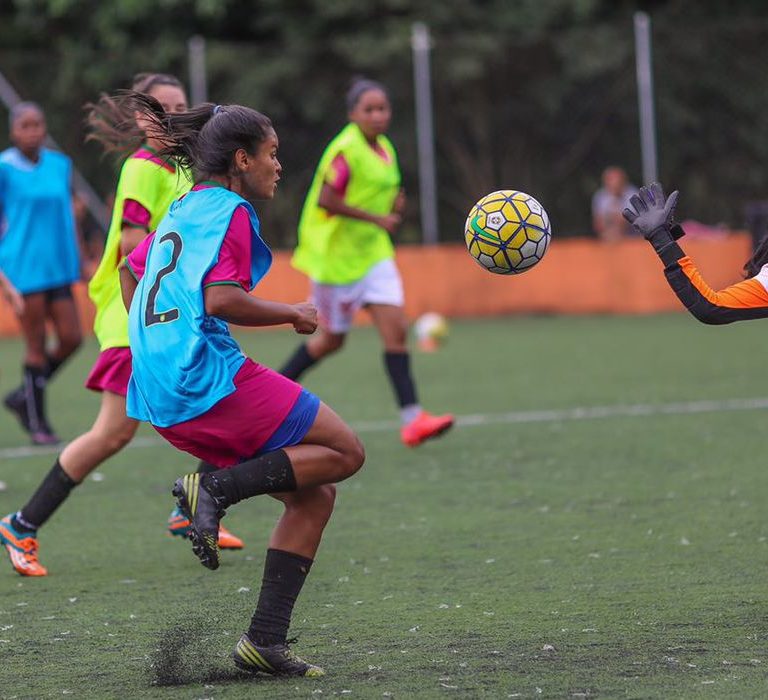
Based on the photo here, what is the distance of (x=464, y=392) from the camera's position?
41.4 feet

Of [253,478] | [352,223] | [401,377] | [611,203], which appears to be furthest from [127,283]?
[611,203]

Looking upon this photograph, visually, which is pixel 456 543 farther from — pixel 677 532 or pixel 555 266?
pixel 555 266

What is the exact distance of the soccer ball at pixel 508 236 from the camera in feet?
19.7

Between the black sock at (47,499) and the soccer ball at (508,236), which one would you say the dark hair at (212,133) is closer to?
the soccer ball at (508,236)

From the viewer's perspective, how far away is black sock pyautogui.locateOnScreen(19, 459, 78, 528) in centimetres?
661

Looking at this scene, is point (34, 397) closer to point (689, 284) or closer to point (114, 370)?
point (114, 370)

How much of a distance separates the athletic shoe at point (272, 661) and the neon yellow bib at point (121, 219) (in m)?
2.09

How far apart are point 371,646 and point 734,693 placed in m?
1.24

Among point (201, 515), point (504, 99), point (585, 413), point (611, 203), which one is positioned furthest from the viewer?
point (504, 99)

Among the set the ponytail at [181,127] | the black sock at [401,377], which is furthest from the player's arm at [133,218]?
the black sock at [401,377]

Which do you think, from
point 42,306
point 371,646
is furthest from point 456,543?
point 42,306

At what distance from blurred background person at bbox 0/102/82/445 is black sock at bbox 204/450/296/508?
5839 mm

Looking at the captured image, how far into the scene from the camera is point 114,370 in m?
6.54

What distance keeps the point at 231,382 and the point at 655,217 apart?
162 cm
